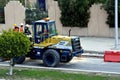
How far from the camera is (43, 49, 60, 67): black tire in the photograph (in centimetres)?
2025

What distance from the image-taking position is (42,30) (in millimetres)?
21172

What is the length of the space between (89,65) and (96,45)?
259 inches

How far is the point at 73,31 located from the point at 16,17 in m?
5.37

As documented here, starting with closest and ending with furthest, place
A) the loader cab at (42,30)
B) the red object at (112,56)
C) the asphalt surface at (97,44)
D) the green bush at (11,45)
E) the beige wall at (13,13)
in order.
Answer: the green bush at (11,45) < the loader cab at (42,30) < the red object at (112,56) < the asphalt surface at (97,44) < the beige wall at (13,13)

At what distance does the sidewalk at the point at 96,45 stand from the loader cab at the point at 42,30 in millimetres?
4114

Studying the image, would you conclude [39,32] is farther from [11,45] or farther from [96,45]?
[96,45]

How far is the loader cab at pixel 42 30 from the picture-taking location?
69.2ft

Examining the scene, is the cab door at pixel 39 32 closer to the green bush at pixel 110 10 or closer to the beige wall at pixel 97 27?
the green bush at pixel 110 10

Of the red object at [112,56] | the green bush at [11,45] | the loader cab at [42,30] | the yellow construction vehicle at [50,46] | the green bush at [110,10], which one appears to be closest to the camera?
the green bush at [11,45]

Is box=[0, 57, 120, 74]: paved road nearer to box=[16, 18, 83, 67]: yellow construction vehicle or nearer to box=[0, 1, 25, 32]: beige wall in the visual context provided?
box=[16, 18, 83, 67]: yellow construction vehicle

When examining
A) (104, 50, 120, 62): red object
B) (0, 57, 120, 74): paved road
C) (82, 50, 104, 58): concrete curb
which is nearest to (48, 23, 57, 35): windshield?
(0, 57, 120, 74): paved road

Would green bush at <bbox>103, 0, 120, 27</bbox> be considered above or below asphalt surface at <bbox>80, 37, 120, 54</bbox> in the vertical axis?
above

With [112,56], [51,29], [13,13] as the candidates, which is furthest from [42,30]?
[13,13]

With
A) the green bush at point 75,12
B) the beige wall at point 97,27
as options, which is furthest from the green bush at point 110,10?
the green bush at point 75,12
